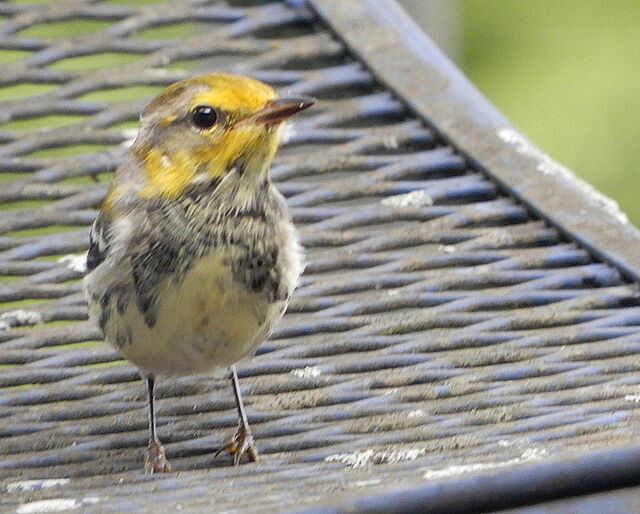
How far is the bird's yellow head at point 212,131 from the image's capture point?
2.34 metres

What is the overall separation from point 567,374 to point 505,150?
0.77 m

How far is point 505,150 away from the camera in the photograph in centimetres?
295

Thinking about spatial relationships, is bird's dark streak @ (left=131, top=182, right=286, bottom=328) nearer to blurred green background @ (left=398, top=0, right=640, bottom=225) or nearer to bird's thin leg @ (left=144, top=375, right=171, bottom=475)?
bird's thin leg @ (left=144, top=375, right=171, bottom=475)

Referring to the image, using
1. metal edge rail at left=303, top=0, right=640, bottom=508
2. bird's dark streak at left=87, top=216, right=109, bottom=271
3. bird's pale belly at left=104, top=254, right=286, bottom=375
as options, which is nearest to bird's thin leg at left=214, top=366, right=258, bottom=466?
bird's pale belly at left=104, top=254, right=286, bottom=375

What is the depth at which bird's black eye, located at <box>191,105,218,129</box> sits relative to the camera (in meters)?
2.36

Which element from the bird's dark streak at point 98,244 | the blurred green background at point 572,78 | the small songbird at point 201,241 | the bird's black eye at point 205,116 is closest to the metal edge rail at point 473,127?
the small songbird at point 201,241

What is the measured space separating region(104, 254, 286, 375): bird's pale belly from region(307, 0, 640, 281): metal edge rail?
0.74 m

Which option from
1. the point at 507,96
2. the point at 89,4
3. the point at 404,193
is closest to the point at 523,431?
the point at 404,193

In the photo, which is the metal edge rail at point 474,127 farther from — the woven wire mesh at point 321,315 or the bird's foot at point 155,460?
the bird's foot at point 155,460

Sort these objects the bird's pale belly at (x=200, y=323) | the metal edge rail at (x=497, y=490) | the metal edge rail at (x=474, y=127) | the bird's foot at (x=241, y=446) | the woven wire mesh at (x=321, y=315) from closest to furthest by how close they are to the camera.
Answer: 1. the metal edge rail at (x=497, y=490)
2. the woven wire mesh at (x=321, y=315)
3. the bird's foot at (x=241, y=446)
4. the bird's pale belly at (x=200, y=323)
5. the metal edge rail at (x=474, y=127)

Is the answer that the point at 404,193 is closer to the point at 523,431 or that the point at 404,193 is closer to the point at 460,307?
the point at 460,307

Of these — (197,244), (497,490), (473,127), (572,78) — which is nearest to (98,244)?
(197,244)

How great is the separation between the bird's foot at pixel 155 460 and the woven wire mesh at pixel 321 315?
0.02 meters

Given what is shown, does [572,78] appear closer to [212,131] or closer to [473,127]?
[473,127]
